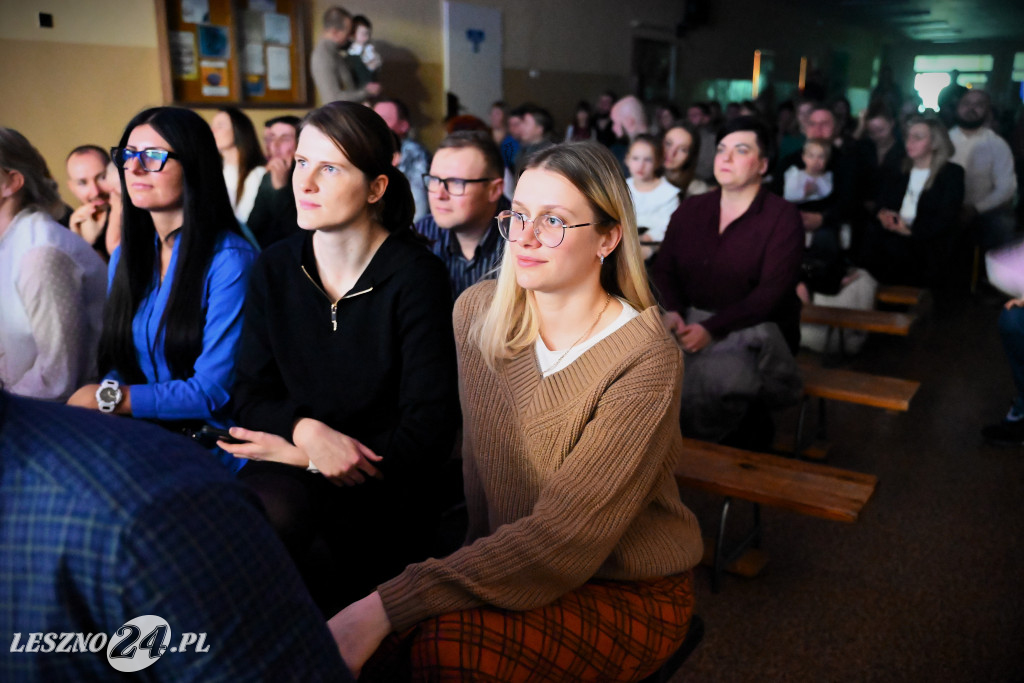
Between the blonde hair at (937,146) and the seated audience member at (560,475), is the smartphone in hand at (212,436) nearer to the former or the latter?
the seated audience member at (560,475)

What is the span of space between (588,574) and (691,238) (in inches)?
83.1

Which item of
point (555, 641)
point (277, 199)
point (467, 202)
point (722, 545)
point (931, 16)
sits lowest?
point (722, 545)

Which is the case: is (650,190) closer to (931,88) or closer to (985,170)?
(985,170)

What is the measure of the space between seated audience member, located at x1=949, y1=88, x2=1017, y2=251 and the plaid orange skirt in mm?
6073

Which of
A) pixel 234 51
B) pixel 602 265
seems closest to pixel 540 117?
pixel 234 51

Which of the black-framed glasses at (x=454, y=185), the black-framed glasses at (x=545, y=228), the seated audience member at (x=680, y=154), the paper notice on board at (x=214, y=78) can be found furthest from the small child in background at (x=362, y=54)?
the black-framed glasses at (x=545, y=228)

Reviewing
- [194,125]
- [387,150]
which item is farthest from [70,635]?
[194,125]

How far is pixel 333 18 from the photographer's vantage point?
6637mm

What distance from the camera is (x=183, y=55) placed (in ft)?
20.0

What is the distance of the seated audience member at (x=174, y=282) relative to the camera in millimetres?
2066

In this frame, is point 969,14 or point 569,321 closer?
point 569,321

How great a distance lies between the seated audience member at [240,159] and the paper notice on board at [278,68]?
2.30 meters

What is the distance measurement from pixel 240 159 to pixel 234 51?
7.59ft

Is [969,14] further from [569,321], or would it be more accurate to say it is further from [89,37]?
[569,321]
